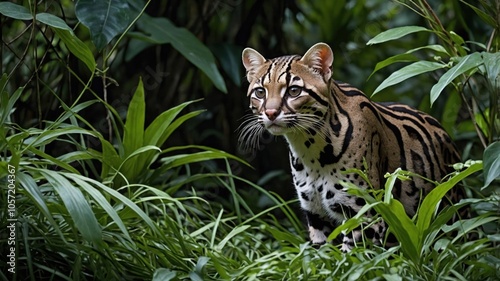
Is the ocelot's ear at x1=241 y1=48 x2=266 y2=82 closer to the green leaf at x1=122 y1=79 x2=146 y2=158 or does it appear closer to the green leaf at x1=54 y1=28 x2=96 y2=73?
the green leaf at x1=122 y1=79 x2=146 y2=158

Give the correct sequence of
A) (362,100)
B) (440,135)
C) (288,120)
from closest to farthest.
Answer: (288,120), (362,100), (440,135)

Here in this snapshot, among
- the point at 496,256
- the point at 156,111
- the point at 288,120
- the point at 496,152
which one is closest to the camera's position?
the point at 496,152

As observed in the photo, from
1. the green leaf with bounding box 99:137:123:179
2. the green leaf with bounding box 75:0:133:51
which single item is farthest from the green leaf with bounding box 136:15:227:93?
the green leaf with bounding box 99:137:123:179

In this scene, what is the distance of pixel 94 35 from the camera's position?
11.4 feet

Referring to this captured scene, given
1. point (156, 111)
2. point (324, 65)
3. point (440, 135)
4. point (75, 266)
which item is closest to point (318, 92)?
point (324, 65)

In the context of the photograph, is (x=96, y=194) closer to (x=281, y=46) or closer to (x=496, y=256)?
(x=496, y=256)

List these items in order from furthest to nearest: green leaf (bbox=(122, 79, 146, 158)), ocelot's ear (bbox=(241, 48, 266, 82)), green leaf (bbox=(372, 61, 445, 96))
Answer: green leaf (bbox=(122, 79, 146, 158))
ocelot's ear (bbox=(241, 48, 266, 82))
green leaf (bbox=(372, 61, 445, 96))

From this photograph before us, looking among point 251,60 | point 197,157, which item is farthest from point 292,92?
point 197,157

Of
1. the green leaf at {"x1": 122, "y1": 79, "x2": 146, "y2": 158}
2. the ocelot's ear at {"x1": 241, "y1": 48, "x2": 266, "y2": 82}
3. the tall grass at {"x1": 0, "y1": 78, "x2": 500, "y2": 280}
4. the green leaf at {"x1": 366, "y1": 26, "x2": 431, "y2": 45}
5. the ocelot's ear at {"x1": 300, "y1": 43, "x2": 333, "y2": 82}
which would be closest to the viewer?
the tall grass at {"x1": 0, "y1": 78, "x2": 500, "y2": 280}

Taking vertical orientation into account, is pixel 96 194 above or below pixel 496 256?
above

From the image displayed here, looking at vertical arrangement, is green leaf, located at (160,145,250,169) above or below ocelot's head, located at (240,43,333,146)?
below

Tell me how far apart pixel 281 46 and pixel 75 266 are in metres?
3.08

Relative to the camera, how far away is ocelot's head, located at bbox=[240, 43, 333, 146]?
333 cm

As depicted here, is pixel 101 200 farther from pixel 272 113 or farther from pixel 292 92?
pixel 292 92
